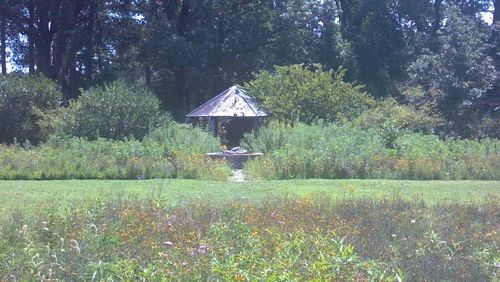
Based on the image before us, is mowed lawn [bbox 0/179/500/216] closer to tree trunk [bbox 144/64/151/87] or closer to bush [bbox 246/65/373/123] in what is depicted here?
bush [bbox 246/65/373/123]

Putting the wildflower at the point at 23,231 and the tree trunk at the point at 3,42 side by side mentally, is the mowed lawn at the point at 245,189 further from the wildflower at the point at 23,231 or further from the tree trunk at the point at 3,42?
the tree trunk at the point at 3,42

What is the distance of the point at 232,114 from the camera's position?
3525 cm

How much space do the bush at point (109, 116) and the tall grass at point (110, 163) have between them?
6399 mm

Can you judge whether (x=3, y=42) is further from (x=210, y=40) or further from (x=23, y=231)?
(x=23, y=231)

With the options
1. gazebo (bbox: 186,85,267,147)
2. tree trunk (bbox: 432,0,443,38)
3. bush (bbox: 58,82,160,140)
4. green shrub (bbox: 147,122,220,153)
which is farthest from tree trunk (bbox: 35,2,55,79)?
tree trunk (bbox: 432,0,443,38)

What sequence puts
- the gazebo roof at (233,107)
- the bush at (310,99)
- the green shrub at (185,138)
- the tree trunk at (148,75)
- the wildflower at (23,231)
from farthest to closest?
the tree trunk at (148,75) → the gazebo roof at (233,107) → the bush at (310,99) → the green shrub at (185,138) → the wildflower at (23,231)

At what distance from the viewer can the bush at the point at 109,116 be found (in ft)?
103

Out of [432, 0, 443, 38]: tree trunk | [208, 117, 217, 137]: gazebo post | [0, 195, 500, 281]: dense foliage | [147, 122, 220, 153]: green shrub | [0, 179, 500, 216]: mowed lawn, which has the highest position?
[432, 0, 443, 38]: tree trunk

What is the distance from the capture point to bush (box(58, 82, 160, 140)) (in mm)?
31263

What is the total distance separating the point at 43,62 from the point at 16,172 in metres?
27.6

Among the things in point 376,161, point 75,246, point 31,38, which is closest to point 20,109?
point 31,38

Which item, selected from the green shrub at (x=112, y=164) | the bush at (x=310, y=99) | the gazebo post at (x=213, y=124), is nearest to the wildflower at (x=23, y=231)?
the green shrub at (x=112, y=164)

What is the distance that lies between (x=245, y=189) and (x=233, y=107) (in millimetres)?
18093

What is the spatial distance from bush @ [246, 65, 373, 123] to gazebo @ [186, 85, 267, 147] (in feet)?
2.74
